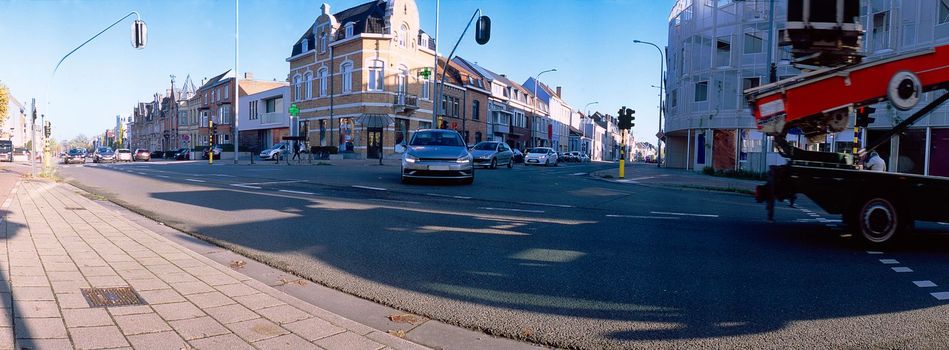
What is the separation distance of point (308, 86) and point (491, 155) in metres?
24.6

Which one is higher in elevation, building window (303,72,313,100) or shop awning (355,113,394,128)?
building window (303,72,313,100)

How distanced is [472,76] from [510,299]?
50277 millimetres

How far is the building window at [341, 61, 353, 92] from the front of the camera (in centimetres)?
4103

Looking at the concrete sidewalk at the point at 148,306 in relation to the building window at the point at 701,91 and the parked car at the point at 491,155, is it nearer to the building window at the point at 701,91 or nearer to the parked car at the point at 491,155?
the parked car at the point at 491,155

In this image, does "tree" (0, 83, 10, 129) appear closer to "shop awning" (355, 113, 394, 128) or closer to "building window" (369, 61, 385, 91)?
"shop awning" (355, 113, 394, 128)

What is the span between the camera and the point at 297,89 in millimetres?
47625

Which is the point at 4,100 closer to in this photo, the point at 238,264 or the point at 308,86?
the point at 308,86

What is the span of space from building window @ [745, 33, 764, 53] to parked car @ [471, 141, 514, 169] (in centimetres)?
1430

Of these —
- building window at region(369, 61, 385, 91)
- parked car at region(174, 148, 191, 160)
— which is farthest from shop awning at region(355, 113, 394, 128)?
parked car at region(174, 148, 191, 160)

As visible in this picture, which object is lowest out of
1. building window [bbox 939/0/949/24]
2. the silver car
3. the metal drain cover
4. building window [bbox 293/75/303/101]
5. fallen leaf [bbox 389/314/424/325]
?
fallen leaf [bbox 389/314/424/325]

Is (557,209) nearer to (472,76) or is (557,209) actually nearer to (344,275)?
(344,275)

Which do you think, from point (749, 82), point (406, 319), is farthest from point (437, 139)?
point (749, 82)

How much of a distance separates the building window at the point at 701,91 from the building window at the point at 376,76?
22053 millimetres

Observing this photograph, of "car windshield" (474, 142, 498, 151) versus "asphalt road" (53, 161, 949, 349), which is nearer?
"asphalt road" (53, 161, 949, 349)
